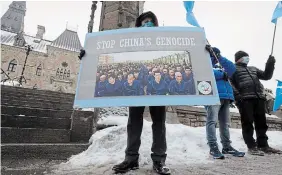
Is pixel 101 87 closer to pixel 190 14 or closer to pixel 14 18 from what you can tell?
pixel 190 14

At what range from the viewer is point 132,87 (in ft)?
7.41

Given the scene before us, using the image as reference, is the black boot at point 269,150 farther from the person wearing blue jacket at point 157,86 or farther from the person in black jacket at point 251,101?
the person wearing blue jacket at point 157,86

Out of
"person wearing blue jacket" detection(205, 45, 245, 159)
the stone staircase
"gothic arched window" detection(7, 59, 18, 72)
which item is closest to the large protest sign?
"person wearing blue jacket" detection(205, 45, 245, 159)

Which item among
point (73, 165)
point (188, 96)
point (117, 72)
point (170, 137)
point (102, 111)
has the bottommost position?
point (73, 165)

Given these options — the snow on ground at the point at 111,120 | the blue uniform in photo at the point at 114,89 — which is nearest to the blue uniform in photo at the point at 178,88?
the blue uniform in photo at the point at 114,89

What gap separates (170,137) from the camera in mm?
3607

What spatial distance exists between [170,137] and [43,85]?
35859 millimetres

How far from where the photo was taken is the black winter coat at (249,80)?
3891mm

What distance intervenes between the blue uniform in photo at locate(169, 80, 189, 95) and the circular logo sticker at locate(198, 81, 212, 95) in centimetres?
15

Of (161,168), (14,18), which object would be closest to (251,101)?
(161,168)

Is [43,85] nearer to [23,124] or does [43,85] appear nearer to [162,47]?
[23,124]

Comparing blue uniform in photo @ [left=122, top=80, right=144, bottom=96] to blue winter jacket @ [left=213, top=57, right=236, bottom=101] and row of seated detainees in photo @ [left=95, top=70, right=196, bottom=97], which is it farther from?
blue winter jacket @ [left=213, top=57, right=236, bottom=101]

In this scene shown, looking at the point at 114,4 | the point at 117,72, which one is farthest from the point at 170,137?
the point at 114,4

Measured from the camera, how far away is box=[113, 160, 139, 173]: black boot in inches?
84.6
